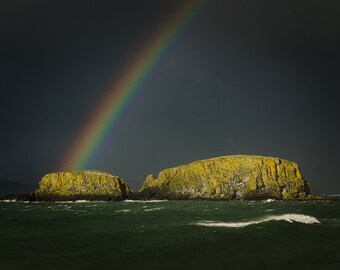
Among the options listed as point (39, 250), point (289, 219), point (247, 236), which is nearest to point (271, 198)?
point (289, 219)

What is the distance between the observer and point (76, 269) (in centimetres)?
2591

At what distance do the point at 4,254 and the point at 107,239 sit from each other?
11.0m

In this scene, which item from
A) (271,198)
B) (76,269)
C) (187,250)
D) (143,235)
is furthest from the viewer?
(271,198)

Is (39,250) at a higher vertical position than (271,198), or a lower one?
lower

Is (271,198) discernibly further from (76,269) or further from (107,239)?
(76,269)

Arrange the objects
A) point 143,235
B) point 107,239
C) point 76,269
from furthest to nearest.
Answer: point 143,235, point 107,239, point 76,269

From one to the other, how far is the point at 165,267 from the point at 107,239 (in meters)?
15.1

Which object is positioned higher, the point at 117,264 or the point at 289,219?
the point at 289,219

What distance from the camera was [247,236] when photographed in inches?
1608

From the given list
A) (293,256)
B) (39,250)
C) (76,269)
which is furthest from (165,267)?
(39,250)

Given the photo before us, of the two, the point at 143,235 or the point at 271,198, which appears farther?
the point at 271,198

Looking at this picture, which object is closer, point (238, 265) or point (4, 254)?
point (238, 265)

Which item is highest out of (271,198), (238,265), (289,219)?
(271,198)

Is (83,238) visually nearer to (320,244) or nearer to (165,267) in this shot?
(165,267)
